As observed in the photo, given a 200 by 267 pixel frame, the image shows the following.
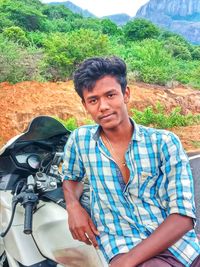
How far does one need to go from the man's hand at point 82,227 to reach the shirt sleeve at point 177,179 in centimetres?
36

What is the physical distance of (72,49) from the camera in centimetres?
1280

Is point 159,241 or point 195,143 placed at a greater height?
point 159,241

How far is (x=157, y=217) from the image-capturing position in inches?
73.0

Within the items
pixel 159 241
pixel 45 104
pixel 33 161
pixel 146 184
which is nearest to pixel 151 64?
pixel 45 104

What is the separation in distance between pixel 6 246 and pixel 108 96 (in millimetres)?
1005

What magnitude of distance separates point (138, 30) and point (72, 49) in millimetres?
8662

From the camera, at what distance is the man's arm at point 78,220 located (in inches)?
78.1

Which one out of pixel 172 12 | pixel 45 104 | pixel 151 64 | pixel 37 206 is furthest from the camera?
pixel 172 12

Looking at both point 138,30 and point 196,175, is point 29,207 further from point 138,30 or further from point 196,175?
point 138,30

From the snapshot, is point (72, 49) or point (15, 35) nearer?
point (72, 49)

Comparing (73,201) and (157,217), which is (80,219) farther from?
(157,217)

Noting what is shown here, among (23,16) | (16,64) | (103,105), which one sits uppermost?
(23,16)

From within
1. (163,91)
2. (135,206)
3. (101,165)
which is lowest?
(163,91)

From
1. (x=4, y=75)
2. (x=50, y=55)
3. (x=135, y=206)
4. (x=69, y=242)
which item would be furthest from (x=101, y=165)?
(x=50, y=55)
